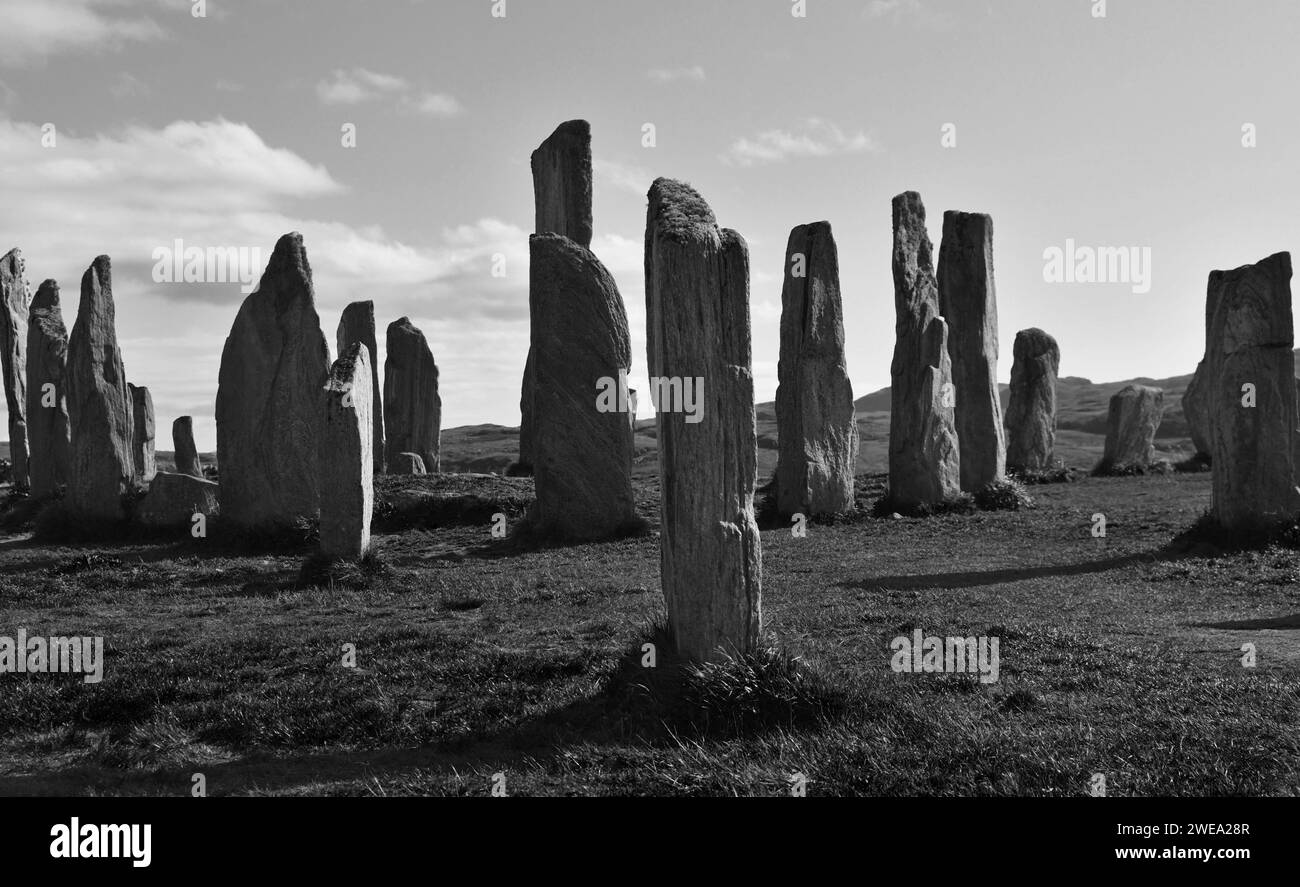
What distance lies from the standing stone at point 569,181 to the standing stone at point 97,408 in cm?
1064

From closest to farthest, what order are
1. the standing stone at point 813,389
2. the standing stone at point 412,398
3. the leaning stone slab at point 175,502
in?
1. the leaning stone slab at point 175,502
2. the standing stone at point 813,389
3. the standing stone at point 412,398

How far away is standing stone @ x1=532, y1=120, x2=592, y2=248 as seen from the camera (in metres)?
30.3

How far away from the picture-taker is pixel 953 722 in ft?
28.9

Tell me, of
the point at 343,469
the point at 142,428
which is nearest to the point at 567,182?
the point at 343,469

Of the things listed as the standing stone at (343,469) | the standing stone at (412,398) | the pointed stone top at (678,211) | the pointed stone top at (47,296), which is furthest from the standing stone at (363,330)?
the pointed stone top at (678,211)

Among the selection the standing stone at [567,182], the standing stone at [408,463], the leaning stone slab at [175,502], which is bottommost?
the leaning stone slab at [175,502]

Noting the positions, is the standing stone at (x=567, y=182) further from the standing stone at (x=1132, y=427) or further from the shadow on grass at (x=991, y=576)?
the standing stone at (x=1132, y=427)

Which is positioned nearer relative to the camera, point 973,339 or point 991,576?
point 991,576

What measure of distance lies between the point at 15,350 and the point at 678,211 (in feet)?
106

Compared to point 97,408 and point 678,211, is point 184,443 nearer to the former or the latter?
point 97,408

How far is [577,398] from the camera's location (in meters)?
21.0

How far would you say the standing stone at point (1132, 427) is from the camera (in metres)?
35.9

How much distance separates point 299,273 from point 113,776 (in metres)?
14.5
